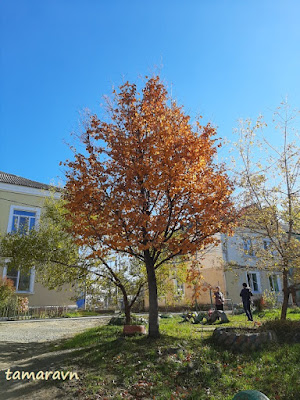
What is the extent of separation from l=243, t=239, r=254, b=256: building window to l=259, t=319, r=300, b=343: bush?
96.9 inches

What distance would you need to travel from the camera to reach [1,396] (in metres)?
4.93

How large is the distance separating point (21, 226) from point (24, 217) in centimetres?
166

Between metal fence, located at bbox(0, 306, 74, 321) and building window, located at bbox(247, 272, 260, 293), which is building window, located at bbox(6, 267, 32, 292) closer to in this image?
metal fence, located at bbox(0, 306, 74, 321)

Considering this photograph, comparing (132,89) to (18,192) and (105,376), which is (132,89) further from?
(18,192)

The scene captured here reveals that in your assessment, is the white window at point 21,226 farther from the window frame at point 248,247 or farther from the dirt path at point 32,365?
the window frame at point 248,247

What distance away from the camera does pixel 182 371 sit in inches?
205

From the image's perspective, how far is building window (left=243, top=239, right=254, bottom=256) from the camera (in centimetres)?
912

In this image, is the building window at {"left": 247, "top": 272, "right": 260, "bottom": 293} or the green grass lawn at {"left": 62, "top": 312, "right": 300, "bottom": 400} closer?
the green grass lawn at {"left": 62, "top": 312, "right": 300, "bottom": 400}

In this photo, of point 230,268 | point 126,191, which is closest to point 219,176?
point 126,191

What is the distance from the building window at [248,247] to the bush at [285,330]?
2.46 meters

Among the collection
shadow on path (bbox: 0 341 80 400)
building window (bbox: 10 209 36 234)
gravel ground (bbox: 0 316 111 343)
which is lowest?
shadow on path (bbox: 0 341 80 400)

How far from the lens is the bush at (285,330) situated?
632 cm

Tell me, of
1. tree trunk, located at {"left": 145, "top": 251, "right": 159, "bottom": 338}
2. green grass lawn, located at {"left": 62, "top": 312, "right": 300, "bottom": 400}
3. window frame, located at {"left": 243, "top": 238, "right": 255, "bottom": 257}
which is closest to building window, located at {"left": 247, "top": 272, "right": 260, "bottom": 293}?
window frame, located at {"left": 243, "top": 238, "right": 255, "bottom": 257}

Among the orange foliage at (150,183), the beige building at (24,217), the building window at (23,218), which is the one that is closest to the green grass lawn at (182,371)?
the orange foliage at (150,183)
